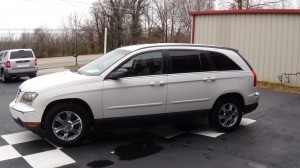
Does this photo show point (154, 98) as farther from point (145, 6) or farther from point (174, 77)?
point (145, 6)

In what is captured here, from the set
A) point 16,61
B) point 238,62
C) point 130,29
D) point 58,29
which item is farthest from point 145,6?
point 238,62

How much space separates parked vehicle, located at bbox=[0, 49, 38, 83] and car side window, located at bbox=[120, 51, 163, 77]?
41.4ft

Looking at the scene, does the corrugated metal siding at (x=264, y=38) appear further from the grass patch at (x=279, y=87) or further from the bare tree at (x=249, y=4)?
the bare tree at (x=249, y=4)

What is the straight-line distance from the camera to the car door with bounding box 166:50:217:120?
21.5 feet

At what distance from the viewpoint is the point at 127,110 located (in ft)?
20.5

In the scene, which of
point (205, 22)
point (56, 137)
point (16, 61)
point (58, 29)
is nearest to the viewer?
point (56, 137)

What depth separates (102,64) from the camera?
6.71 m

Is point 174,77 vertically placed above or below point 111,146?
above

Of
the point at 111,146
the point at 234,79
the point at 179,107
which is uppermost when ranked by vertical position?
the point at 234,79

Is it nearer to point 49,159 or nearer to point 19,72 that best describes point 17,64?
point 19,72

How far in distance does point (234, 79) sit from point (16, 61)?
13.3 metres

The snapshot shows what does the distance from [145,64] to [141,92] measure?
1.75ft

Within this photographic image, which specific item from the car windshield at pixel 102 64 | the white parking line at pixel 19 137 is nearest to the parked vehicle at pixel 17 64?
the white parking line at pixel 19 137

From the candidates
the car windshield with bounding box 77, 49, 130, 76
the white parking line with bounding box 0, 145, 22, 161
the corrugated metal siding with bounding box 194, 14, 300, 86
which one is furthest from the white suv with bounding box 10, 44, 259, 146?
the corrugated metal siding with bounding box 194, 14, 300, 86
